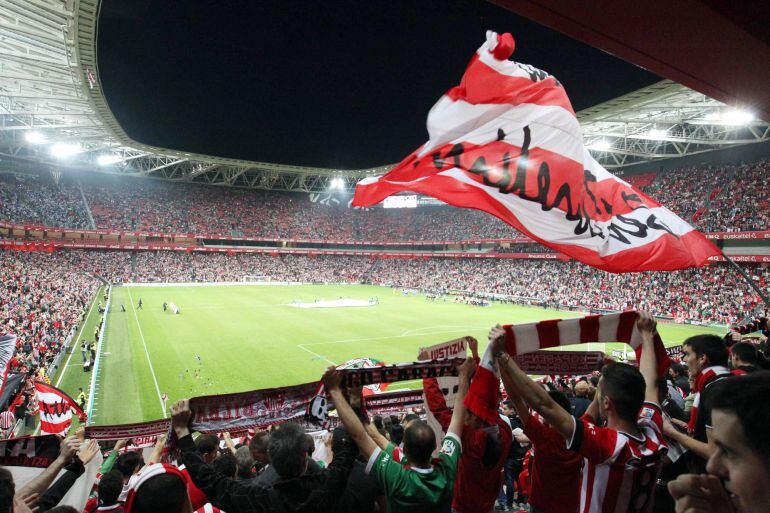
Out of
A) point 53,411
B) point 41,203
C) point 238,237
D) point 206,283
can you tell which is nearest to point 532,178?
point 53,411

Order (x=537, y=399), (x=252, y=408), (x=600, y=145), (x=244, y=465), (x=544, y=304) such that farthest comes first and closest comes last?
(x=544, y=304), (x=600, y=145), (x=244, y=465), (x=252, y=408), (x=537, y=399)

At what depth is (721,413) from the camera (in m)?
1.58

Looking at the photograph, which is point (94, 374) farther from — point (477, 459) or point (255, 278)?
point (255, 278)

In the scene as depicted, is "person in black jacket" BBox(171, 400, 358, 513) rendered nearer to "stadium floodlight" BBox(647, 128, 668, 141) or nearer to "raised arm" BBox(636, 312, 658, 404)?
"raised arm" BBox(636, 312, 658, 404)

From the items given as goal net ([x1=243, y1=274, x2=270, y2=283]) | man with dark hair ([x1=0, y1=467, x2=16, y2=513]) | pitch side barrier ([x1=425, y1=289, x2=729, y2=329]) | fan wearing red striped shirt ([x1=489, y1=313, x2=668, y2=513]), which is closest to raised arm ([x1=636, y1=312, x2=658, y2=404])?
fan wearing red striped shirt ([x1=489, y1=313, x2=668, y2=513])

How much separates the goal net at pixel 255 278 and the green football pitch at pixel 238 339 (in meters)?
16.1

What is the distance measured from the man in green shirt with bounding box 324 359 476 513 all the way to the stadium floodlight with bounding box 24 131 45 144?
47870mm

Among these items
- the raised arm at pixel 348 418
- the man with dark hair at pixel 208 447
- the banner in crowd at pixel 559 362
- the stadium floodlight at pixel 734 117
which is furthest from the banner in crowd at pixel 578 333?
the stadium floodlight at pixel 734 117

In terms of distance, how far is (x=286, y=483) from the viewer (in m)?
2.67

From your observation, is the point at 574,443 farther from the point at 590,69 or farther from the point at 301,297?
the point at 301,297

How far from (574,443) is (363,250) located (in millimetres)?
78778

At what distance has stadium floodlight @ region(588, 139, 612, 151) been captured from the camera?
41.4 metres

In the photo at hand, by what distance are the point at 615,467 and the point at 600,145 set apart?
4537 cm

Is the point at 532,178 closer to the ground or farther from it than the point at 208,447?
farther from it
